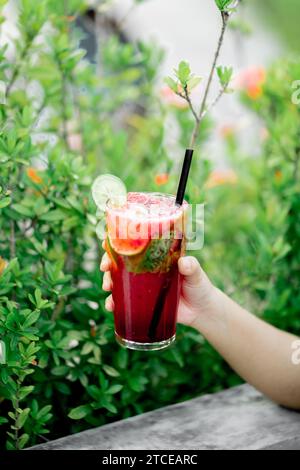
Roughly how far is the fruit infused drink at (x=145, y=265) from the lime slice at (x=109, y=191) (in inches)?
0.8

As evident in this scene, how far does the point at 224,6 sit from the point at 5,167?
0.65 meters

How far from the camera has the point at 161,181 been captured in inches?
79.8

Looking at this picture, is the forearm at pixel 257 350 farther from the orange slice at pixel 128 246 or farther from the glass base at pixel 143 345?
the orange slice at pixel 128 246

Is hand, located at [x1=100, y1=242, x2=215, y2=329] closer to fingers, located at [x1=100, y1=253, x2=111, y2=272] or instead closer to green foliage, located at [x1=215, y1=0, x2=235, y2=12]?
fingers, located at [x1=100, y1=253, x2=111, y2=272]

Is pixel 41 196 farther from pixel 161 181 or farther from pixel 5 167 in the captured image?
pixel 161 181

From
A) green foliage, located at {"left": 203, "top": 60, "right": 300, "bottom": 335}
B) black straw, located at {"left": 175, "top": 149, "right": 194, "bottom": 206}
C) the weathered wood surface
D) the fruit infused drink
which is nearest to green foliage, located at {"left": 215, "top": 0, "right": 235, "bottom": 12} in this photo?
black straw, located at {"left": 175, "top": 149, "right": 194, "bottom": 206}

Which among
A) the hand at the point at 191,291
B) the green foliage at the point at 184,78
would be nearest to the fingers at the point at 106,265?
the hand at the point at 191,291

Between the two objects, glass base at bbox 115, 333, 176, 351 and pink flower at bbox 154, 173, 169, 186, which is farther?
pink flower at bbox 154, 173, 169, 186

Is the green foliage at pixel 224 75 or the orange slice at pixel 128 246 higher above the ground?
the green foliage at pixel 224 75

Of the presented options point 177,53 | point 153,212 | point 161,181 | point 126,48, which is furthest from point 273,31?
point 153,212

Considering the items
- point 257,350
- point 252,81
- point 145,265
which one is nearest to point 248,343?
point 257,350

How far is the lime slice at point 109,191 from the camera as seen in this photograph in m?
1.45

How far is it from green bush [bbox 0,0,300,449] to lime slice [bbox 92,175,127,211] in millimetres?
210

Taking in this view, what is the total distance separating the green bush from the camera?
1.62m
